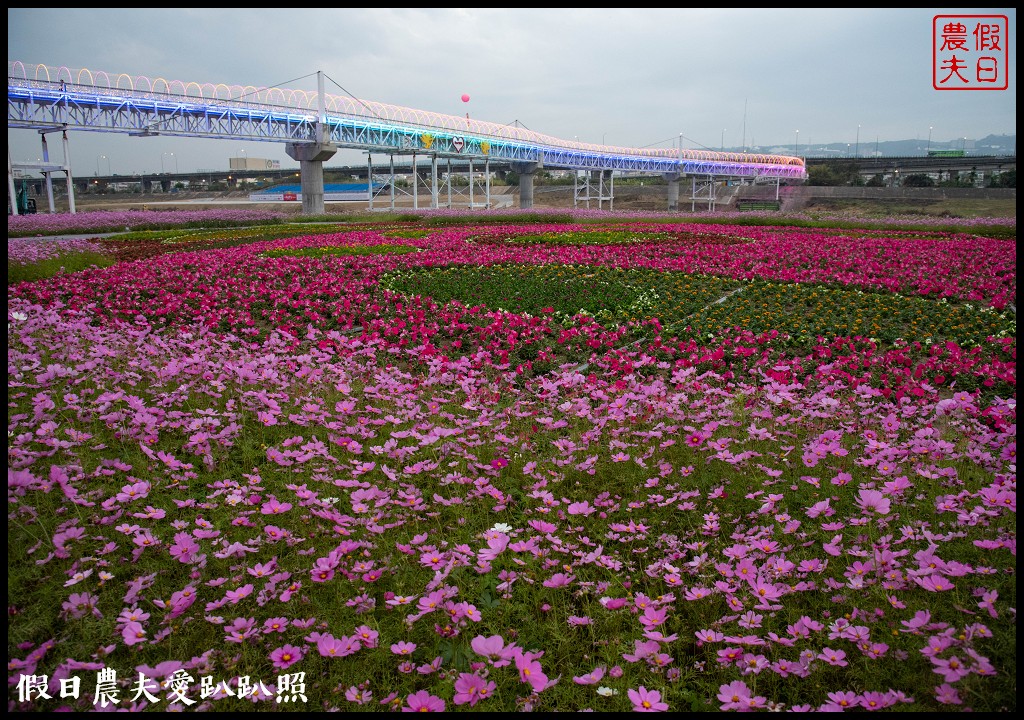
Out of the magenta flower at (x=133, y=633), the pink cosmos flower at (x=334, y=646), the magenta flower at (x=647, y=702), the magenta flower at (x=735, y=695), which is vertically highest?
the magenta flower at (x=133, y=633)

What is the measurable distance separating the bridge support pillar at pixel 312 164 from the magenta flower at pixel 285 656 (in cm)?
4062

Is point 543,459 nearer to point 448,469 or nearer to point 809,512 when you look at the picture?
point 448,469

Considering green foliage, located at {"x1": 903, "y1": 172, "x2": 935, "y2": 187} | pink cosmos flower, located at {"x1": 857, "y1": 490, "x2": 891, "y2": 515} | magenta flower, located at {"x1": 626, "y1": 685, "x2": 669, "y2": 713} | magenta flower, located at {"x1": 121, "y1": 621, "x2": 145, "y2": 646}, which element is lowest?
magenta flower, located at {"x1": 626, "y1": 685, "x2": 669, "y2": 713}

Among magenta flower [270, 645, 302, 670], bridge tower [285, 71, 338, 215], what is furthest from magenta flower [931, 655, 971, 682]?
bridge tower [285, 71, 338, 215]

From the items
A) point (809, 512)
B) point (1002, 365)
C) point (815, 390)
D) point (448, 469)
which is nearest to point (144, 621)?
point (448, 469)

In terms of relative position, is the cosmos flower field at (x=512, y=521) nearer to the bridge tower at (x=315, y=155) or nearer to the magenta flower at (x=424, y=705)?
the magenta flower at (x=424, y=705)

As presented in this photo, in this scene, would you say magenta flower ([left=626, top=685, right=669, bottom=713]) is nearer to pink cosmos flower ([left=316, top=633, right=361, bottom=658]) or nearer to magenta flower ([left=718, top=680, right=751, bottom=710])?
magenta flower ([left=718, top=680, right=751, bottom=710])

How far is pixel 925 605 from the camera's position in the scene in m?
2.19

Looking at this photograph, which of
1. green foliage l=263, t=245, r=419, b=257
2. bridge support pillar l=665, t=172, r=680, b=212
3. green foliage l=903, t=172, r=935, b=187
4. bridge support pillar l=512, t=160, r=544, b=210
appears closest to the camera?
green foliage l=263, t=245, r=419, b=257

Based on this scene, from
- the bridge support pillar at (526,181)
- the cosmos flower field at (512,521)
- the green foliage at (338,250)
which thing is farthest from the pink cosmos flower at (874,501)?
the bridge support pillar at (526,181)

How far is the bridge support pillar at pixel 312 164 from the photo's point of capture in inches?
1563

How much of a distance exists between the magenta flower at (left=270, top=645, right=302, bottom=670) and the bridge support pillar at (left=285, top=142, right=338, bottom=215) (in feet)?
133

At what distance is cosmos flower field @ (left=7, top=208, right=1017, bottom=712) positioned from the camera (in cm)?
201

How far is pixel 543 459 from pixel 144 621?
2.11m
